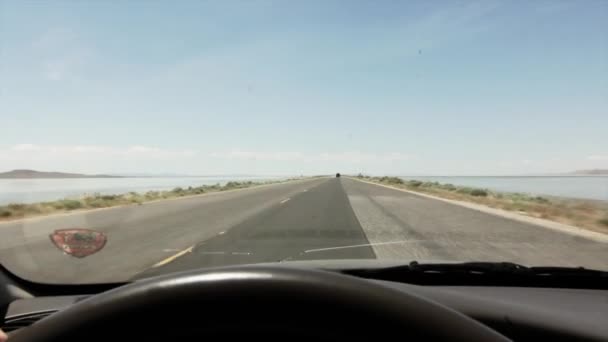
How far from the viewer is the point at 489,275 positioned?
4559 millimetres

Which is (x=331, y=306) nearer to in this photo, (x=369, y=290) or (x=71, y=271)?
(x=369, y=290)

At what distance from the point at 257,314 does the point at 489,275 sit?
12.4ft

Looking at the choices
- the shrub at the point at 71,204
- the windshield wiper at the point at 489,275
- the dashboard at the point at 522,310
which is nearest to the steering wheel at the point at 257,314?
the dashboard at the point at 522,310

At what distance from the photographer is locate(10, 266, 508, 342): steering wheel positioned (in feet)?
4.01

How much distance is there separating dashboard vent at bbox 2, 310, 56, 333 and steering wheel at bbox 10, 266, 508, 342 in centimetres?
234

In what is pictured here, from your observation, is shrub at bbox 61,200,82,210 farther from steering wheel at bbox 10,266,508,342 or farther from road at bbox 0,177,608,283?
steering wheel at bbox 10,266,508,342

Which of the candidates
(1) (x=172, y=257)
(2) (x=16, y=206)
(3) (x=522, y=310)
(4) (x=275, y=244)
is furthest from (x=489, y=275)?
(2) (x=16, y=206)

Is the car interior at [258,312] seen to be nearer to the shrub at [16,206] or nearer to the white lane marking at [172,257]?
the white lane marking at [172,257]

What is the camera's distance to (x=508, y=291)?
420 centimetres

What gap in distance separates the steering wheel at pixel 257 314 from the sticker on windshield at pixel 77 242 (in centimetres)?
451

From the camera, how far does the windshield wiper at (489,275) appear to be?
4.53 meters

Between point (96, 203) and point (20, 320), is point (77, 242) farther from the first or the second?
point (96, 203)

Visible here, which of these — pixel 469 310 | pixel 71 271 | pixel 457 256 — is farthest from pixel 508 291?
pixel 71 271

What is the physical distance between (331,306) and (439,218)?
1863 cm
